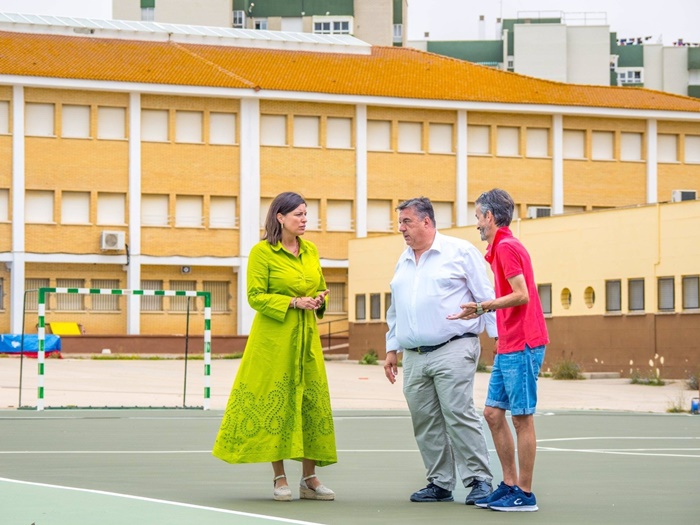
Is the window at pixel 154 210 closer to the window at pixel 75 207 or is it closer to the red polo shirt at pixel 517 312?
the window at pixel 75 207

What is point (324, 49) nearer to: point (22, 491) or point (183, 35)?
point (183, 35)

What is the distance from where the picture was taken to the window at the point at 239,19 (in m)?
102

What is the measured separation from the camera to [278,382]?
422 inches

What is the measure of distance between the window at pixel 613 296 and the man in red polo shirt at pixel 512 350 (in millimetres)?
34948

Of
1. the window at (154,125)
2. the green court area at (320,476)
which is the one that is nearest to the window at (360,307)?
the window at (154,125)

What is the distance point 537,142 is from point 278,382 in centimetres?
5911

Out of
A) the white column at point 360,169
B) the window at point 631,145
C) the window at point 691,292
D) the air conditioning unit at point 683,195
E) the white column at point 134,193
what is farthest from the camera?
the window at point 631,145

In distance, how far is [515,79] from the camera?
70.9 metres

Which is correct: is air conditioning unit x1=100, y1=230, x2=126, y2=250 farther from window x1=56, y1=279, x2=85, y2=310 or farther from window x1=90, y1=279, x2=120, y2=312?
window x1=56, y1=279, x2=85, y2=310

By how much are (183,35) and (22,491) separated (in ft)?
198

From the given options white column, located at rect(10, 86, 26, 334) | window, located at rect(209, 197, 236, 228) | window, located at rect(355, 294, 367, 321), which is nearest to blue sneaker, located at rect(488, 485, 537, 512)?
window, located at rect(355, 294, 367, 321)

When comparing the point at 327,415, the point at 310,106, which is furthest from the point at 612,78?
the point at 327,415

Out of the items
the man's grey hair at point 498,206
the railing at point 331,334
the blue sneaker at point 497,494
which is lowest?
the railing at point 331,334

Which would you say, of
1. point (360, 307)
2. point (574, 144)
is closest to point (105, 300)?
point (360, 307)
